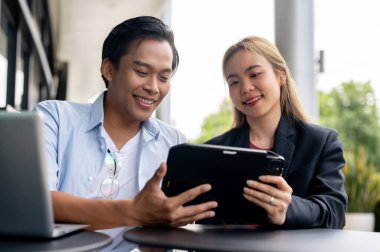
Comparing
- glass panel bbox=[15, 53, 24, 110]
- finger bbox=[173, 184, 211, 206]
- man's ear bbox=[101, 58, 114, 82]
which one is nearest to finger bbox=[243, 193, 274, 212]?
finger bbox=[173, 184, 211, 206]

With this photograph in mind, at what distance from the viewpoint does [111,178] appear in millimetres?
1697

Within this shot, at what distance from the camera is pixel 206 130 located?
110ft

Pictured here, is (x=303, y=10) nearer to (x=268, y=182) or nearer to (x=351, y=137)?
(x=268, y=182)

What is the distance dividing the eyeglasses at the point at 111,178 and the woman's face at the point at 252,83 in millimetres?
544

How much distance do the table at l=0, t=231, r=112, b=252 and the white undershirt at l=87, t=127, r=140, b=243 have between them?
24.7 inches

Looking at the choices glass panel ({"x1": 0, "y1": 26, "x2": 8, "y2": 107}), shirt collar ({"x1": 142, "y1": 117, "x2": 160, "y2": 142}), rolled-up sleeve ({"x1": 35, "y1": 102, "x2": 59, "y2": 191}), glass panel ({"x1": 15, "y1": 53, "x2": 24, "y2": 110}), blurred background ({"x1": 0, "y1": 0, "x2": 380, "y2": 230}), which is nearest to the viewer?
rolled-up sleeve ({"x1": 35, "y1": 102, "x2": 59, "y2": 191})

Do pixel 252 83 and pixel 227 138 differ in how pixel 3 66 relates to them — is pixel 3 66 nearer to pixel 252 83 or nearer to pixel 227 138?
pixel 227 138

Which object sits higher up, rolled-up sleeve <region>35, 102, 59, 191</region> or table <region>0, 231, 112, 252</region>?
rolled-up sleeve <region>35, 102, 59, 191</region>

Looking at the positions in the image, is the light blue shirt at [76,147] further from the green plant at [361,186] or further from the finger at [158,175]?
the green plant at [361,186]

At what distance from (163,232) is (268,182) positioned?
0.32m

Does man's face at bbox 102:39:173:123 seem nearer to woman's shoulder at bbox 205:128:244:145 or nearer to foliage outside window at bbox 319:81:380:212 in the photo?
woman's shoulder at bbox 205:128:244:145

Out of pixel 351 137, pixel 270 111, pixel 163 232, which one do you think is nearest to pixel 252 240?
pixel 163 232

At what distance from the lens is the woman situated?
5.52 ft

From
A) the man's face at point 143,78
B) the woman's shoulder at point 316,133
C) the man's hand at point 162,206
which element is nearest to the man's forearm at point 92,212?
the man's hand at point 162,206
